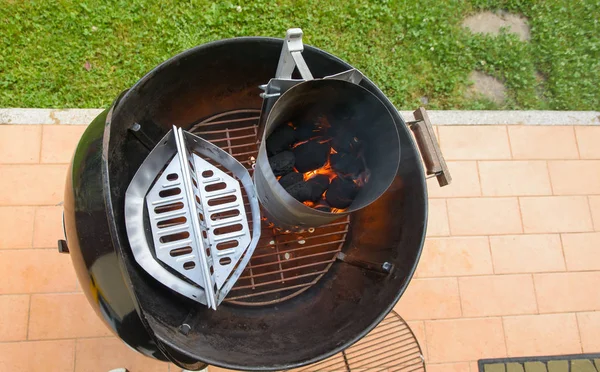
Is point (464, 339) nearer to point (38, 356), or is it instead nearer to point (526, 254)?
point (526, 254)

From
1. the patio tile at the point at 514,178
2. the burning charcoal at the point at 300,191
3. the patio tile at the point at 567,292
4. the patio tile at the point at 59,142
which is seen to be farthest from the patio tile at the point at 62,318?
Answer: the patio tile at the point at 567,292

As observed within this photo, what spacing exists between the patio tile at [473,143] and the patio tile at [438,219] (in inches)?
12.2

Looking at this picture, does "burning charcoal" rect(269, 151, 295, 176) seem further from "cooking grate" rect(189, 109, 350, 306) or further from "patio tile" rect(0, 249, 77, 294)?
"patio tile" rect(0, 249, 77, 294)

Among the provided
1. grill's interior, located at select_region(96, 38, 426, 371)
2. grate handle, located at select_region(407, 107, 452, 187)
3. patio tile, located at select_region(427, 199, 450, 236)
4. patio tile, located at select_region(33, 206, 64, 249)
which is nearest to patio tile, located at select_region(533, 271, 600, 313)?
patio tile, located at select_region(427, 199, 450, 236)

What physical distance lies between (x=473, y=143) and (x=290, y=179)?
5.19ft

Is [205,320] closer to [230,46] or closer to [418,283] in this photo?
[230,46]

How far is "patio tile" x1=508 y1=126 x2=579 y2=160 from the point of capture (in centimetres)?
275

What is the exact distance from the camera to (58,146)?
2396 millimetres

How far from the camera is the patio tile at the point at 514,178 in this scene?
2.68 metres

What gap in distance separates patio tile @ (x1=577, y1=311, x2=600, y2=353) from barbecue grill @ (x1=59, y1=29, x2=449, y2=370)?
1627 millimetres

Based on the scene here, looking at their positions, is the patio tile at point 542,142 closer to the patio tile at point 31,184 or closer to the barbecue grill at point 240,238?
the barbecue grill at point 240,238

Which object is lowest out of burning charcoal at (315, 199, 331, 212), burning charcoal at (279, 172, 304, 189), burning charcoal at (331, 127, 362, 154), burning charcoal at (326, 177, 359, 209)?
burning charcoal at (315, 199, 331, 212)

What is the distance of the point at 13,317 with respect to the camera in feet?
7.23

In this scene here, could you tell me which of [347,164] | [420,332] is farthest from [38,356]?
[420,332]
